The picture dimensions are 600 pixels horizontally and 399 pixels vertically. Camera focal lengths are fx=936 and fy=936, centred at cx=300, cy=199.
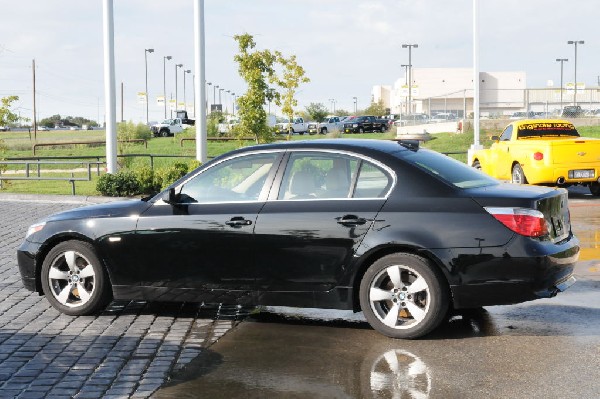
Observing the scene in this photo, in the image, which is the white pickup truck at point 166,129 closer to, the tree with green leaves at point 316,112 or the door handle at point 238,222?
the tree with green leaves at point 316,112

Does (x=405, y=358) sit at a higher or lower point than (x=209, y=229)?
lower

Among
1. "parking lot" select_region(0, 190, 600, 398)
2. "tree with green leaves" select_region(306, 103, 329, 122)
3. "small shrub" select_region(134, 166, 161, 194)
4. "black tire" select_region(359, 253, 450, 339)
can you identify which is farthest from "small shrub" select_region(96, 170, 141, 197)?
"tree with green leaves" select_region(306, 103, 329, 122)

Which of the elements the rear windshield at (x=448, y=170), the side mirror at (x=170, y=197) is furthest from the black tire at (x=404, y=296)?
A: the side mirror at (x=170, y=197)

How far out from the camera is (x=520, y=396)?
18.7 feet

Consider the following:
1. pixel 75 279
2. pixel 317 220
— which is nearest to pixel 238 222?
pixel 317 220

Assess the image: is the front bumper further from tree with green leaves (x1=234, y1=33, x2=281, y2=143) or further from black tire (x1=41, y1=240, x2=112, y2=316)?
tree with green leaves (x1=234, y1=33, x2=281, y2=143)

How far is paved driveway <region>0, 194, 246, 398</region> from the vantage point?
608cm

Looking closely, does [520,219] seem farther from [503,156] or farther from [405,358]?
[503,156]

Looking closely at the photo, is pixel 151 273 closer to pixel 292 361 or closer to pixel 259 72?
pixel 292 361

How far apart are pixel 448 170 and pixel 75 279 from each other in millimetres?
3497

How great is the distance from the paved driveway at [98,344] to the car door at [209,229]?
16.9 inches

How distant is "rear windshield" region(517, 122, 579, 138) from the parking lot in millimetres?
13746

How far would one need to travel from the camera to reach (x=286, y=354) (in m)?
6.95

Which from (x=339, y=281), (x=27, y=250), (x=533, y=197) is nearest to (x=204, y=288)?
(x=339, y=281)
